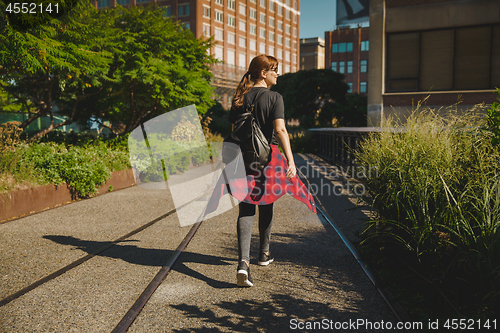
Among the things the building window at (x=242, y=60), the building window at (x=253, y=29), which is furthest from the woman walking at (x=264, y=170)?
the building window at (x=253, y=29)

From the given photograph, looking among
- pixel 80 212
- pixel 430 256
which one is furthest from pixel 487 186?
pixel 80 212

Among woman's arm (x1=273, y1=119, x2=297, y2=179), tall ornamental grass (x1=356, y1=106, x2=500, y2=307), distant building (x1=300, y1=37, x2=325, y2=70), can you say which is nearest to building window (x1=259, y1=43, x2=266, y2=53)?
distant building (x1=300, y1=37, x2=325, y2=70)

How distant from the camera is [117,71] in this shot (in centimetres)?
1259

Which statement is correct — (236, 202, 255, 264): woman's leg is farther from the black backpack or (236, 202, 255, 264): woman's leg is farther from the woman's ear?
the woman's ear

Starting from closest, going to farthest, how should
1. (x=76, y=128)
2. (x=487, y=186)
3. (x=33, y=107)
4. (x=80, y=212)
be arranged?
(x=487, y=186) → (x=80, y=212) → (x=33, y=107) → (x=76, y=128)

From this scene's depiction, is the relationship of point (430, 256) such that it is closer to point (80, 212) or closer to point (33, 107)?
point (80, 212)

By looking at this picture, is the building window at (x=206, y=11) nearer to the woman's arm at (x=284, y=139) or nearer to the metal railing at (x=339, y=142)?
the metal railing at (x=339, y=142)

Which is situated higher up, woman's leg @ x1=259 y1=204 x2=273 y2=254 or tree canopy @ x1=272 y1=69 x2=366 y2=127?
tree canopy @ x1=272 y1=69 x2=366 y2=127

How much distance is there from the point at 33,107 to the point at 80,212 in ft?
33.4

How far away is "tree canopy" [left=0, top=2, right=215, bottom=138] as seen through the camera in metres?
9.78

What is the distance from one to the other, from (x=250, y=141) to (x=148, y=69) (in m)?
10.4

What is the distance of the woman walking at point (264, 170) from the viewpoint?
3439mm

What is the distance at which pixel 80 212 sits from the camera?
6758mm

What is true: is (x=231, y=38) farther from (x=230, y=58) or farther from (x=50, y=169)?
(x=50, y=169)
